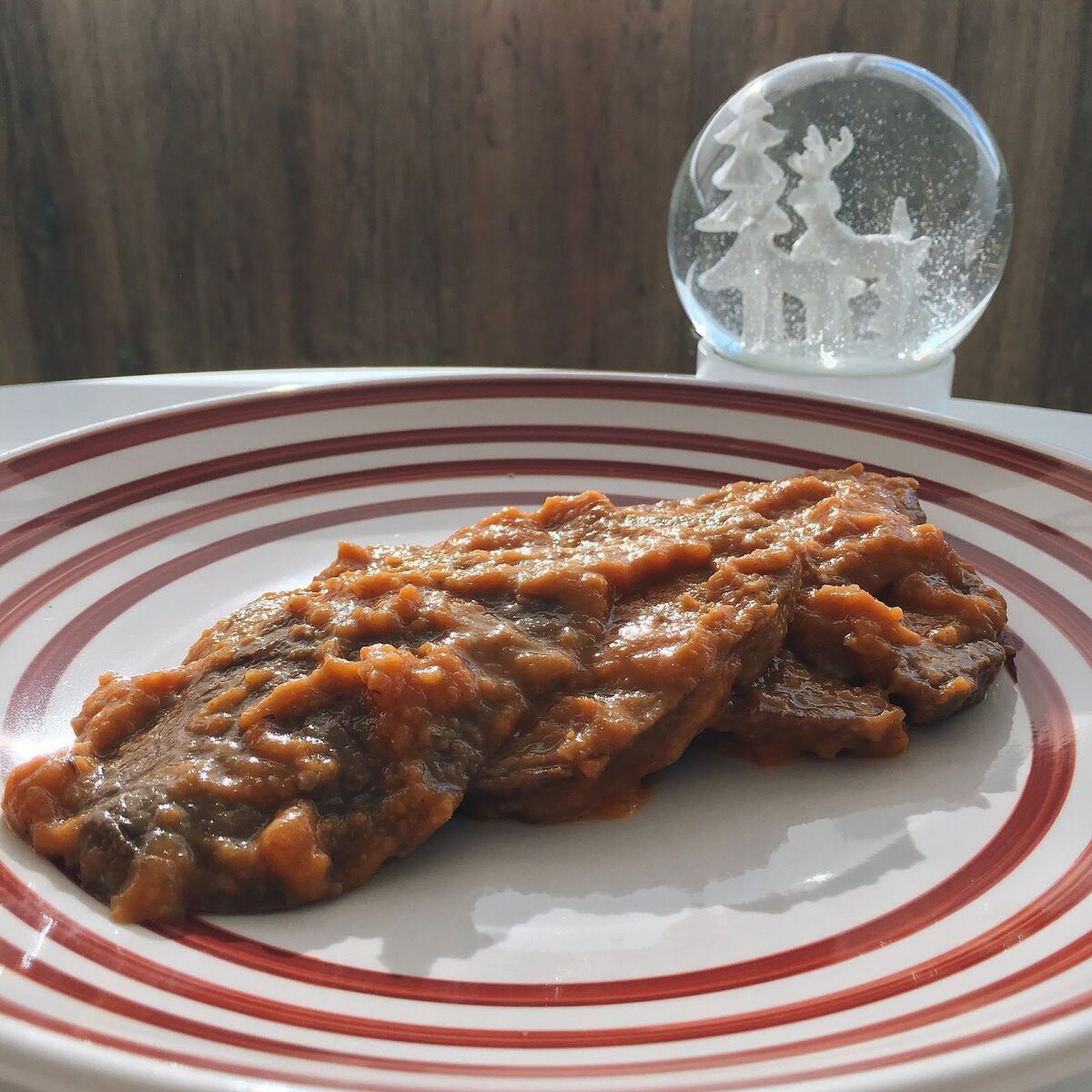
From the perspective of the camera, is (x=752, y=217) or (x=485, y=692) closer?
(x=485, y=692)

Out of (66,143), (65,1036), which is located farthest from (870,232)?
(66,143)

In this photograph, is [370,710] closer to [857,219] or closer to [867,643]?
[867,643]

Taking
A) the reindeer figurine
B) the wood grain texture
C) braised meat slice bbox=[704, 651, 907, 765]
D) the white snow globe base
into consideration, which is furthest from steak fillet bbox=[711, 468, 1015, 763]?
the wood grain texture

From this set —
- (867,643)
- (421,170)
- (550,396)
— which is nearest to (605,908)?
(867,643)

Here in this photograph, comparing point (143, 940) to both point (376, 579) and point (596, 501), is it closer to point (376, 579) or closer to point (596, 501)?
point (376, 579)

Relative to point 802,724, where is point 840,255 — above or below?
above

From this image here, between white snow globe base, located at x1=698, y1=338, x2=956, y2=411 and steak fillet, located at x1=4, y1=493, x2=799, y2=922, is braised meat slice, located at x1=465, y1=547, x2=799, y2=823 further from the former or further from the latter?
white snow globe base, located at x1=698, y1=338, x2=956, y2=411
